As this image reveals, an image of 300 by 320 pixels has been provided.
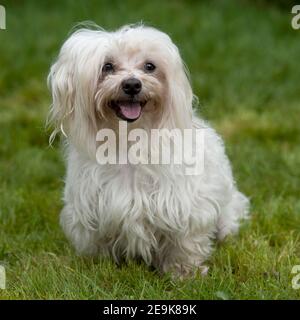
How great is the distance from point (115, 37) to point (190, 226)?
980 mm

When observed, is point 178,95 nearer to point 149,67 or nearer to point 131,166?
point 149,67

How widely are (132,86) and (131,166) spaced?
0.44 m

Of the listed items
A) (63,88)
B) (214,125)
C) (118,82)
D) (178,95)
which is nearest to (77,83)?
(63,88)

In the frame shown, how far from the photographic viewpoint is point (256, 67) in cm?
764

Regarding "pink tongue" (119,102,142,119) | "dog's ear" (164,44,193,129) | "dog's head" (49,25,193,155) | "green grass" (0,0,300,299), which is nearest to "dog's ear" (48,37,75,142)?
"dog's head" (49,25,193,155)

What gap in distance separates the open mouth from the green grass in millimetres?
771

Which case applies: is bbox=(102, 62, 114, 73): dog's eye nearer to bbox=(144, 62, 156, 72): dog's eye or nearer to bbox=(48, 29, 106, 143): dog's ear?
bbox=(48, 29, 106, 143): dog's ear

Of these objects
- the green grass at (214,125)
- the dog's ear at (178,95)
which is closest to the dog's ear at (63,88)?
the dog's ear at (178,95)

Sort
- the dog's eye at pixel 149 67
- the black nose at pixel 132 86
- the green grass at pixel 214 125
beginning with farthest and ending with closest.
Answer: the green grass at pixel 214 125 → the dog's eye at pixel 149 67 → the black nose at pixel 132 86

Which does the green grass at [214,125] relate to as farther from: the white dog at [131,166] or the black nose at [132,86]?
the black nose at [132,86]

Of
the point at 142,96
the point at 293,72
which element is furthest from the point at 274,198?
the point at 293,72

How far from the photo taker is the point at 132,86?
3498 mm

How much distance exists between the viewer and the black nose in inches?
137

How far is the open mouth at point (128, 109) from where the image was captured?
3568mm
